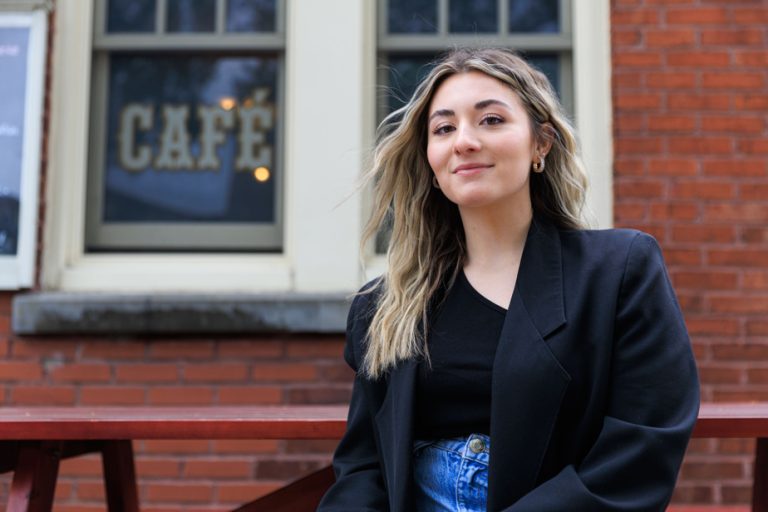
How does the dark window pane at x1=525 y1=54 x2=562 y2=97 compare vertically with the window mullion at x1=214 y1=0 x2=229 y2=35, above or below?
below

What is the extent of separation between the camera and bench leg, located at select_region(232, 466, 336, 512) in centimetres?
262

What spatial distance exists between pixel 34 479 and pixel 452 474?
131 centimetres

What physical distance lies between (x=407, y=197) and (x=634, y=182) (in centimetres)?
179

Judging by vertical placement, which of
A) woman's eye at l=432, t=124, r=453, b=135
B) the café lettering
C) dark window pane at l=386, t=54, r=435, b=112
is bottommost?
woman's eye at l=432, t=124, r=453, b=135

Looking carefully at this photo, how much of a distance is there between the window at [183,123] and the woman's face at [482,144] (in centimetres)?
207

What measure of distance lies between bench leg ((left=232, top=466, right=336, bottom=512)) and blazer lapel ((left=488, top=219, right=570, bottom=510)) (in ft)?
3.30

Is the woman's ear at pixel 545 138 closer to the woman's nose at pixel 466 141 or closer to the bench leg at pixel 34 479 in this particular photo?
the woman's nose at pixel 466 141

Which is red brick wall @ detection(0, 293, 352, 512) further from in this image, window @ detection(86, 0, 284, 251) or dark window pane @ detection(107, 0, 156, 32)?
dark window pane @ detection(107, 0, 156, 32)

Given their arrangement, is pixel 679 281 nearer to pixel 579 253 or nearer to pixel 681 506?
pixel 681 506

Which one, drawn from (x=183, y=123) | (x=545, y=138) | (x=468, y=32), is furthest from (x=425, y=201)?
(x=183, y=123)

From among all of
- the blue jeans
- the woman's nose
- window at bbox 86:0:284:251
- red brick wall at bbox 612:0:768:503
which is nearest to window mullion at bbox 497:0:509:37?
red brick wall at bbox 612:0:768:503

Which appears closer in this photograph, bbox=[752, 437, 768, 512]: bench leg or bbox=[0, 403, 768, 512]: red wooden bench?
bbox=[0, 403, 768, 512]: red wooden bench

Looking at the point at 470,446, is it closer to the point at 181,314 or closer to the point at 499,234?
the point at 499,234

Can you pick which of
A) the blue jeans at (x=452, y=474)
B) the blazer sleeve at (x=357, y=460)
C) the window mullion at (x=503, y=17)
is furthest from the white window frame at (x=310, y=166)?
the blue jeans at (x=452, y=474)
